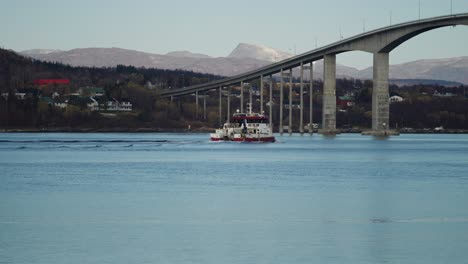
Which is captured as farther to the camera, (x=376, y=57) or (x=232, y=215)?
(x=376, y=57)

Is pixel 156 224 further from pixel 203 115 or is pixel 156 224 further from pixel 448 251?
pixel 203 115

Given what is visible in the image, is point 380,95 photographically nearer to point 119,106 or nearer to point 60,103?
point 119,106

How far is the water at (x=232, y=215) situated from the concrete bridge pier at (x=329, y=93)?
2939 inches

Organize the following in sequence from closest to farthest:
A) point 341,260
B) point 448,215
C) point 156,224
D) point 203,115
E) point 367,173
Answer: point 341,260, point 156,224, point 448,215, point 367,173, point 203,115

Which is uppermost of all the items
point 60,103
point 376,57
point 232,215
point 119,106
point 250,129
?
point 376,57

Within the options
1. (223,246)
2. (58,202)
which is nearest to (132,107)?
(58,202)

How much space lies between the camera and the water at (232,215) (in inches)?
916

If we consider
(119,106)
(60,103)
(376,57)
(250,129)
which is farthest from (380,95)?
(60,103)

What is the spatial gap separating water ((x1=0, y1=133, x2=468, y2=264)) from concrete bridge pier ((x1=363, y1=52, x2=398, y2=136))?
6270 centimetres

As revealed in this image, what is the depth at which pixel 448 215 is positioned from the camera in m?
31.0

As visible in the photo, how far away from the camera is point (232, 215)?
3075cm

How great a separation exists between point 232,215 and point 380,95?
9201 cm

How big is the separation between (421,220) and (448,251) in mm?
6242

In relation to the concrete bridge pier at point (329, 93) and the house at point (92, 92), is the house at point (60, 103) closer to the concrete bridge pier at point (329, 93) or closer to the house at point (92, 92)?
the house at point (92, 92)
